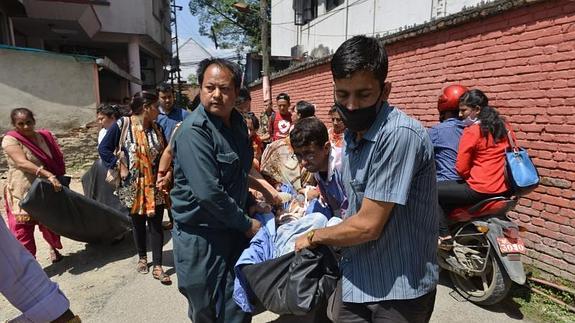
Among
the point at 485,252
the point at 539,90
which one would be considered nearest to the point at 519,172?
the point at 485,252

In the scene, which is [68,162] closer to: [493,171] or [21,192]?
[21,192]

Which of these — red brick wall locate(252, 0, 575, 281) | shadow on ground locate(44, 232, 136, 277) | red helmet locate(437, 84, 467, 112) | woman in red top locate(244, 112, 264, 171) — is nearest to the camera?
red brick wall locate(252, 0, 575, 281)

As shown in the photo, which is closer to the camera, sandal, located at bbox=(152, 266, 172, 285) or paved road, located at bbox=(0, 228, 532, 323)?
paved road, located at bbox=(0, 228, 532, 323)

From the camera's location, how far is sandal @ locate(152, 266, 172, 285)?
3.61m

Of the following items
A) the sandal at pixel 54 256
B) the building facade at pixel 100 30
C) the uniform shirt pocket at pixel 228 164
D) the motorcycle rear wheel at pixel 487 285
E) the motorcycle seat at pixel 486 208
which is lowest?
the sandal at pixel 54 256

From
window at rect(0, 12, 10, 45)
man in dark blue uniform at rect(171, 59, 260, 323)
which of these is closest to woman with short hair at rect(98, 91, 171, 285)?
man in dark blue uniform at rect(171, 59, 260, 323)

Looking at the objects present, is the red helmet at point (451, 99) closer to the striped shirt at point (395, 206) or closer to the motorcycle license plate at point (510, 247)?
the motorcycle license plate at point (510, 247)

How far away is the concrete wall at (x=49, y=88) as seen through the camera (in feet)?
27.5

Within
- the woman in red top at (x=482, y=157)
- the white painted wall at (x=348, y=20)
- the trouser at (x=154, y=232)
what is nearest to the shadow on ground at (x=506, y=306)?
the woman in red top at (x=482, y=157)

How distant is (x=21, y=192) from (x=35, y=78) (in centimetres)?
635

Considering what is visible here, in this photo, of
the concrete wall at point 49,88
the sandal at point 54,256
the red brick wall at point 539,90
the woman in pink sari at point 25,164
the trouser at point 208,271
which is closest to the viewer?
the trouser at point 208,271

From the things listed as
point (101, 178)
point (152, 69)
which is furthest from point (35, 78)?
point (152, 69)

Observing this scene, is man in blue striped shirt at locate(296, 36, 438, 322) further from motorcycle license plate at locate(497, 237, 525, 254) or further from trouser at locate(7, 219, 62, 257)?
trouser at locate(7, 219, 62, 257)

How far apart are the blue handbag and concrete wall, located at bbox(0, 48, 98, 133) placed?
973 cm
